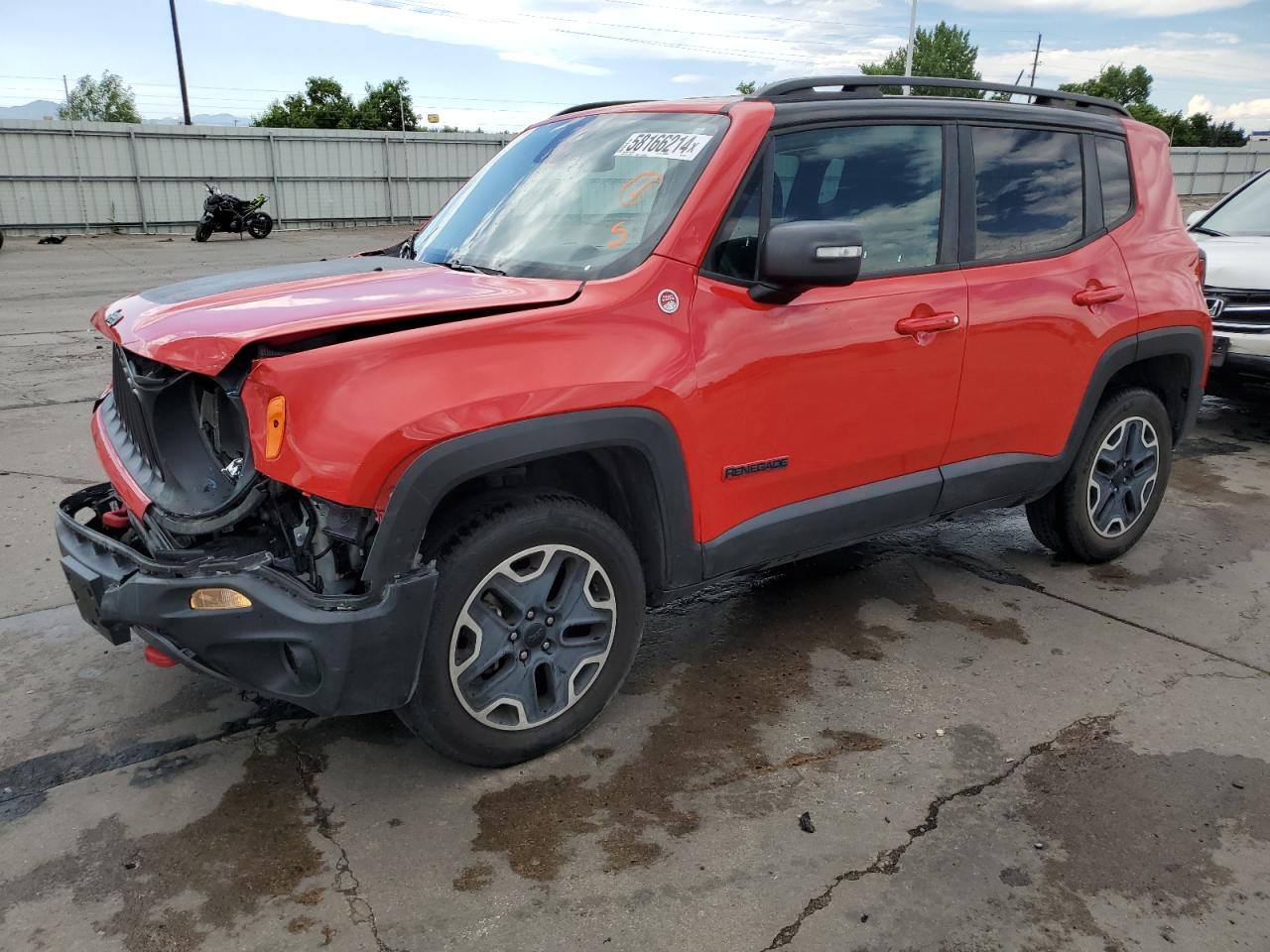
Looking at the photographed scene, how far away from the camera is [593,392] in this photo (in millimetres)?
2793

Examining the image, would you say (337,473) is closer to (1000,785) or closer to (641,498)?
(641,498)

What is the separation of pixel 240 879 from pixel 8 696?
1.43 m

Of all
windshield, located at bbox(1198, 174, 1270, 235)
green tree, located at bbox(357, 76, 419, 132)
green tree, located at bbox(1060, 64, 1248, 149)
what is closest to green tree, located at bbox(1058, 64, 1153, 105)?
green tree, located at bbox(1060, 64, 1248, 149)

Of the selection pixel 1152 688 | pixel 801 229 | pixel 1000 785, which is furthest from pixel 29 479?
pixel 1152 688

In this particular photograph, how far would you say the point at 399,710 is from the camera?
2.81 m

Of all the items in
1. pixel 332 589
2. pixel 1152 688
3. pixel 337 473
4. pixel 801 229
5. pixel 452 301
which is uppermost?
pixel 801 229

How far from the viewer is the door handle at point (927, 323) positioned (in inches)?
137

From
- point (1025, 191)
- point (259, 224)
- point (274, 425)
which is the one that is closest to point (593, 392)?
point (274, 425)

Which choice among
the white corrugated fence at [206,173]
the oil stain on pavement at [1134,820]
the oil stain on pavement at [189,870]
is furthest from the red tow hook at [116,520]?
the white corrugated fence at [206,173]

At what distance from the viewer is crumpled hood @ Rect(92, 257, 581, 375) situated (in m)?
2.58

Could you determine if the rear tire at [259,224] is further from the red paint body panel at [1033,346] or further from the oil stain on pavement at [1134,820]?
the oil stain on pavement at [1134,820]

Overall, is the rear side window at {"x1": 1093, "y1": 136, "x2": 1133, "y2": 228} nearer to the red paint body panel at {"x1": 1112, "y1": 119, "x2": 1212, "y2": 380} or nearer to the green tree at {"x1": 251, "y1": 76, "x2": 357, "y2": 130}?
the red paint body panel at {"x1": 1112, "y1": 119, "x2": 1212, "y2": 380}

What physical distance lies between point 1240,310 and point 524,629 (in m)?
6.09

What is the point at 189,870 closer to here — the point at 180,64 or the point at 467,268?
the point at 467,268
